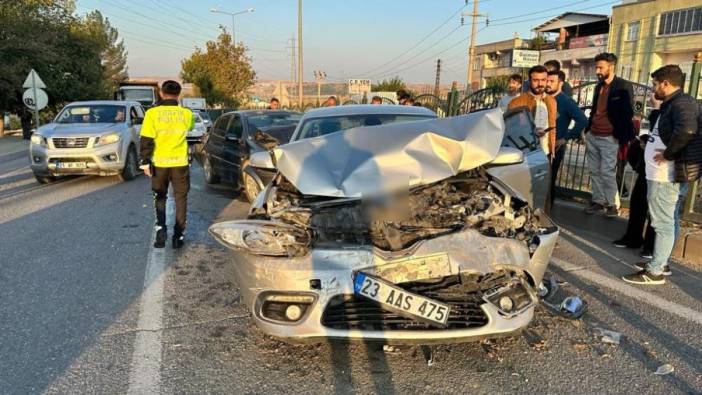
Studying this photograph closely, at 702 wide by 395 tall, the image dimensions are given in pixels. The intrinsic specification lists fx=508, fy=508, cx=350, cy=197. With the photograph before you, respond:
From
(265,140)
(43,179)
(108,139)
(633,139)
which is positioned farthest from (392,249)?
(43,179)

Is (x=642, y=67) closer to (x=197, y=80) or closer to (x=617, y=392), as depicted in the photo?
(x=197, y=80)

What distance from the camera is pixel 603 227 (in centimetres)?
612

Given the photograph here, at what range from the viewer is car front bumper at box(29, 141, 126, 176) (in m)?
9.50

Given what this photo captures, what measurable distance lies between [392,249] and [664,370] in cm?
178

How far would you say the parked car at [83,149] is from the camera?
31.2 ft

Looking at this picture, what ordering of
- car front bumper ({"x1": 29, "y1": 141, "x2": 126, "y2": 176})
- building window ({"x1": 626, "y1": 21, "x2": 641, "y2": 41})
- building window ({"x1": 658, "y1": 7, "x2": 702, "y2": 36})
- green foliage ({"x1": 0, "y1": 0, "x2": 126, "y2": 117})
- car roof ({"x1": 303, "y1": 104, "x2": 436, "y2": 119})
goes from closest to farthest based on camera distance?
car roof ({"x1": 303, "y1": 104, "x2": 436, "y2": 119}) < car front bumper ({"x1": 29, "y1": 141, "x2": 126, "y2": 176}) < green foliage ({"x1": 0, "y1": 0, "x2": 126, "y2": 117}) < building window ({"x1": 658, "y1": 7, "x2": 702, "y2": 36}) < building window ({"x1": 626, "y1": 21, "x2": 641, "y2": 41})

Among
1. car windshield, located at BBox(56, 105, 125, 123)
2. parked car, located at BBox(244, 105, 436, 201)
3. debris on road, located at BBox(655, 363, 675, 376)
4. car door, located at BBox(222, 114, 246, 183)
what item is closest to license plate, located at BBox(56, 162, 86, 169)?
car windshield, located at BBox(56, 105, 125, 123)

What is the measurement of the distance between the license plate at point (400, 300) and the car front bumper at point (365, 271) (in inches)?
2.2

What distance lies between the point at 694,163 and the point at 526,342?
2.17 metres

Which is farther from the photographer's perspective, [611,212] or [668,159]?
[611,212]

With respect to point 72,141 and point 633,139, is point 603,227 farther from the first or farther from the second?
point 72,141

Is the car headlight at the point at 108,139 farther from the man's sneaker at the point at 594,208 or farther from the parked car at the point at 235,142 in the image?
the man's sneaker at the point at 594,208

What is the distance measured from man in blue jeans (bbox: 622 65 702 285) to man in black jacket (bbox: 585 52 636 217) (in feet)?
4.90

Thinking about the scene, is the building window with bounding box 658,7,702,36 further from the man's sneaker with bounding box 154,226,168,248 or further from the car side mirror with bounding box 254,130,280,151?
the man's sneaker with bounding box 154,226,168,248
